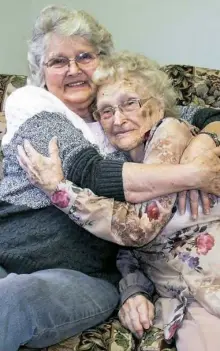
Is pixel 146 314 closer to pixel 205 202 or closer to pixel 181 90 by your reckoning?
pixel 205 202

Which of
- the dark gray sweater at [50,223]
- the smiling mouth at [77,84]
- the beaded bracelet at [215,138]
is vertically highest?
the smiling mouth at [77,84]

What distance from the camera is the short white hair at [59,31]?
168cm

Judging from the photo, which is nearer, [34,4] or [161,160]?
[161,160]

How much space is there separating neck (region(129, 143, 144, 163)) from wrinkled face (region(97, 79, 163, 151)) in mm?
19

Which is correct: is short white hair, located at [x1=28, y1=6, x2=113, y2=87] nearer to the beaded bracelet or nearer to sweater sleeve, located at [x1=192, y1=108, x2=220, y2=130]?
sweater sleeve, located at [x1=192, y1=108, x2=220, y2=130]

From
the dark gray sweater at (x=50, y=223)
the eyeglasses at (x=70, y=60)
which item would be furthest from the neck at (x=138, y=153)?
the eyeglasses at (x=70, y=60)

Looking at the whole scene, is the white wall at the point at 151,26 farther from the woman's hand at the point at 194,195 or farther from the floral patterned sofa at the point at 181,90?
the woman's hand at the point at 194,195

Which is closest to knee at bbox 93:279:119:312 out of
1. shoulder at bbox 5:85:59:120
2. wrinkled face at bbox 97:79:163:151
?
wrinkled face at bbox 97:79:163:151

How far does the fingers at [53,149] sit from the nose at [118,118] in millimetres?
186

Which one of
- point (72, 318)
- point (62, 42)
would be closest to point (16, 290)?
point (72, 318)

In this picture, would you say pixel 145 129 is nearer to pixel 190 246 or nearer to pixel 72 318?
pixel 190 246

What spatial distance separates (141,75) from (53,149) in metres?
0.36

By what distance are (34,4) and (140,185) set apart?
59.9 inches

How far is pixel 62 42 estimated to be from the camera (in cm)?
167
